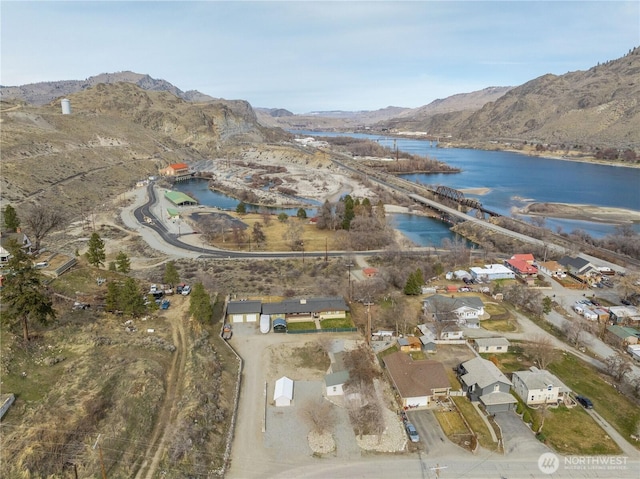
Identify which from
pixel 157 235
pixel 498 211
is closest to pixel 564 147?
pixel 498 211

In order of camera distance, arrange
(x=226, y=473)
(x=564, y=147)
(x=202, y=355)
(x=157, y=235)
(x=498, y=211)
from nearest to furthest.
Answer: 1. (x=226, y=473)
2. (x=202, y=355)
3. (x=157, y=235)
4. (x=498, y=211)
5. (x=564, y=147)

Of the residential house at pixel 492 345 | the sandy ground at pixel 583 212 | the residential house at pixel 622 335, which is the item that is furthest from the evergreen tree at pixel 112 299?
the sandy ground at pixel 583 212

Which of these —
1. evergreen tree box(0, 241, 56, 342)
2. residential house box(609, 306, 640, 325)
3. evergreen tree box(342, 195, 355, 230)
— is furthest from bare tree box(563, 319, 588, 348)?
evergreen tree box(0, 241, 56, 342)

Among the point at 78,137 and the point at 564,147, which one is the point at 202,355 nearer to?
the point at 78,137

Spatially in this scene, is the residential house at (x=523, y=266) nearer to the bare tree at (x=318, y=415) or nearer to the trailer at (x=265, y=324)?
the trailer at (x=265, y=324)

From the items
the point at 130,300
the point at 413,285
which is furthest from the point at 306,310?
the point at 130,300

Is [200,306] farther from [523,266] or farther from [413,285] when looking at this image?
[523,266]
